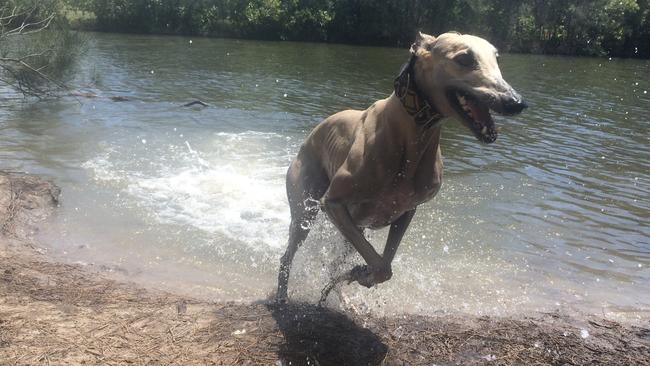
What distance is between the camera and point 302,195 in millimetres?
4984

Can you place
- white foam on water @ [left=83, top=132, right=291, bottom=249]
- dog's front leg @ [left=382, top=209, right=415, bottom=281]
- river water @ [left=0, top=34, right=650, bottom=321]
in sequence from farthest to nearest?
white foam on water @ [left=83, top=132, right=291, bottom=249]
river water @ [left=0, top=34, right=650, bottom=321]
dog's front leg @ [left=382, top=209, right=415, bottom=281]

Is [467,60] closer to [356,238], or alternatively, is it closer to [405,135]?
[405,135]

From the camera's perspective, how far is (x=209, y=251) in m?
6.94

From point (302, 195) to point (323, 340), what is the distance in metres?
1.28

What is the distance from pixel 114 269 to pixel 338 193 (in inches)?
130

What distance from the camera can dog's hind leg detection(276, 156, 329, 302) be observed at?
4.93 m

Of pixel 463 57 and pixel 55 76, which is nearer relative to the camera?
pixel 463 57

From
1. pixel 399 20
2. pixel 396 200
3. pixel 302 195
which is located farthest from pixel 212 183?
pixel 399 20

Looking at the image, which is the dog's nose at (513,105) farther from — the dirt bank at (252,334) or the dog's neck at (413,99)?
the dirt bank at (252,334)

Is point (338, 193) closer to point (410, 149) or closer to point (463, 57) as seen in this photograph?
point (410, 149)

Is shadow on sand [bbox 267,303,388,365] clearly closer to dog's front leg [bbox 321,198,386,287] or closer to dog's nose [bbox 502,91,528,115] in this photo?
dog's front leg [bbox 321,198,386,287]

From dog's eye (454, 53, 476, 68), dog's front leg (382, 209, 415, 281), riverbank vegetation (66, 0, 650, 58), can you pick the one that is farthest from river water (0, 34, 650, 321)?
riverbank vegetation (66, 0, 650, 58)

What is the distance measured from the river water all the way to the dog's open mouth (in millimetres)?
2041

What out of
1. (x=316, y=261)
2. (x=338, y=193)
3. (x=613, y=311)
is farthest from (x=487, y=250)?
(x=338, y=193)
